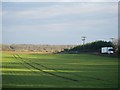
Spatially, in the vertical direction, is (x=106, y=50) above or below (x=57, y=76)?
above

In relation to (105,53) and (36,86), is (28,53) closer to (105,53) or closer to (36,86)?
(105,53)

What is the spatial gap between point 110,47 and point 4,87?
21492mm

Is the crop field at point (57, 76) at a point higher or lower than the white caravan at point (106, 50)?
lower

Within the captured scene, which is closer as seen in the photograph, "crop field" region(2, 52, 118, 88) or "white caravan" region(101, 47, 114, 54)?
"crop field" region(2, 52, 118, 88)

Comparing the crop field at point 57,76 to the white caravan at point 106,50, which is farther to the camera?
the white caravan at point 106,50

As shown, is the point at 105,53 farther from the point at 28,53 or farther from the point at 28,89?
the point at 28,89

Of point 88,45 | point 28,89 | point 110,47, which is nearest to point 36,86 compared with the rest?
point 28,89

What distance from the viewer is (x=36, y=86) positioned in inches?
302

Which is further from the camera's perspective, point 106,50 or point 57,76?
point 106,50

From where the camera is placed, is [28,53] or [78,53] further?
[78,53]

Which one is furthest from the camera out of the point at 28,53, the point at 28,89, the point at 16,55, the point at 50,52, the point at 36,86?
the point at 50,52

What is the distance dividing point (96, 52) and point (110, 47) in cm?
249

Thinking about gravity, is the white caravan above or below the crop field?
above

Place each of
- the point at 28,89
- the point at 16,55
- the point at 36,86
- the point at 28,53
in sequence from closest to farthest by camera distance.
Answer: the point at 28,89 → the point at 36,86 → the point at 16,55 → the point at 28,53
